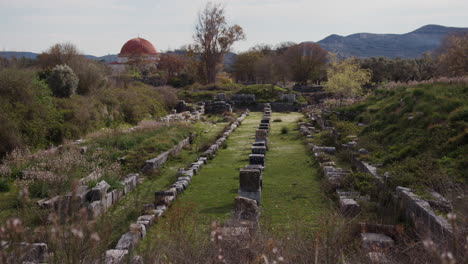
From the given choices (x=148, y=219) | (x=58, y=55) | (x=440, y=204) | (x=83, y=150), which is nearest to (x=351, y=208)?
(x=440, y=204)

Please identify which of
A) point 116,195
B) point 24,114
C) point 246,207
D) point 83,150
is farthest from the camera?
point 24,114

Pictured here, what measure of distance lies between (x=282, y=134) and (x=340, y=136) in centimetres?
413

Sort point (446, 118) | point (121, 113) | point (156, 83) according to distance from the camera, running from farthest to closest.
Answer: point (156, 83)
point (121, 113)
point (446, 118)

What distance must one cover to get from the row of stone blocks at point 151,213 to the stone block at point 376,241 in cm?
292

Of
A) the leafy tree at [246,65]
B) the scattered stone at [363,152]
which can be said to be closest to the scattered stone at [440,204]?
the scattered stone at [363,152]

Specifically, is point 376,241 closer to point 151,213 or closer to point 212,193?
point 151,213

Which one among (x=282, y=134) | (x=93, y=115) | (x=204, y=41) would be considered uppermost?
(x=204, y=41)

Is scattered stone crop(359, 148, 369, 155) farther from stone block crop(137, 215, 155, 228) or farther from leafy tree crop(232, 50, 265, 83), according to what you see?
leafy tree crop(232, 50, 265, 83)

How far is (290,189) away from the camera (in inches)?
378

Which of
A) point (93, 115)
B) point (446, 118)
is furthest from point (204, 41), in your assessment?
point (446, 118)

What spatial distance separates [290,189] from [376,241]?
4.11 m

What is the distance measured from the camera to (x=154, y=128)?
16.7 meters

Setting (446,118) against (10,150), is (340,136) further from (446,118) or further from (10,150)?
(10,150)

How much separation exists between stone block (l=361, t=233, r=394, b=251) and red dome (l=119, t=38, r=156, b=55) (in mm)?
52197
